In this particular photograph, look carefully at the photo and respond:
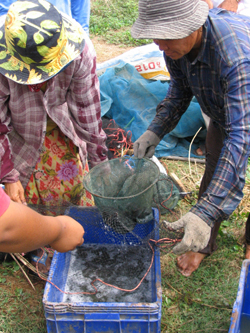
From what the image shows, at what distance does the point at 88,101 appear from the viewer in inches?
87.3

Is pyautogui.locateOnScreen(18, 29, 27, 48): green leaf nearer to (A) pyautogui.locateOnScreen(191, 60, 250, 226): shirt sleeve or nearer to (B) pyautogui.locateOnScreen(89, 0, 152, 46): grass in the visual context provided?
(A) pyautogui.locateOnScreen(191, 60, 250, 226): shirt sleeve

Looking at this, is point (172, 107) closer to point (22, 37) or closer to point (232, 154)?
point (232, 154)

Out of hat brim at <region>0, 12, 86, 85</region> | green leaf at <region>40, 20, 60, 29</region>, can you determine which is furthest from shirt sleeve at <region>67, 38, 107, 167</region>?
green leaf at <region>40, 20, 60, 29</region>

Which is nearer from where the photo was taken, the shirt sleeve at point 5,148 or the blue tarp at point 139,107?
the shirt sleeve at point 5,148

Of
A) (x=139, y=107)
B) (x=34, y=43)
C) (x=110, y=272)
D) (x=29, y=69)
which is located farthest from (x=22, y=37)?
(x=139, y=107)

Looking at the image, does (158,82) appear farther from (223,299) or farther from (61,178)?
(223,299)

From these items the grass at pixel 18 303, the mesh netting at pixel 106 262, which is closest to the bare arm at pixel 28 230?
the mesh netting at pixel 106 262

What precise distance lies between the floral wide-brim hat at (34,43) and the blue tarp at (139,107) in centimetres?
215

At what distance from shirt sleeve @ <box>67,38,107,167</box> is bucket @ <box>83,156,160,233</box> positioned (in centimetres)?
21

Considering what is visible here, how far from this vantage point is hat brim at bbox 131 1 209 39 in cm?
154

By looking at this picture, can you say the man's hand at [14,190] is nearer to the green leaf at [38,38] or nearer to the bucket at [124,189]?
the bucket at [124,189]

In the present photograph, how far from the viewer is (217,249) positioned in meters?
2.82

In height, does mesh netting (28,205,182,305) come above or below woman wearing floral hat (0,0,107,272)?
below

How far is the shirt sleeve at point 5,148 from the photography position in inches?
82.0
